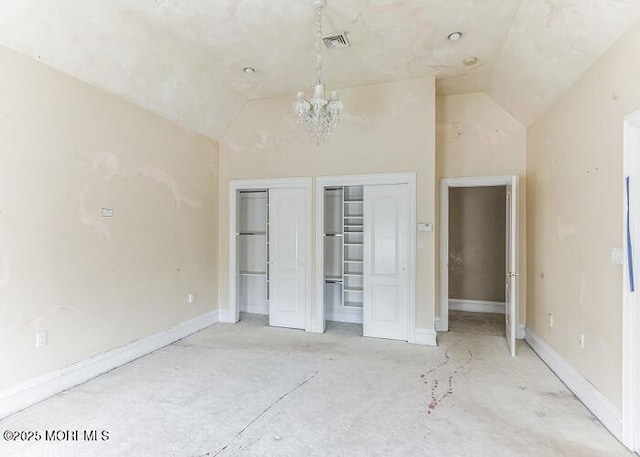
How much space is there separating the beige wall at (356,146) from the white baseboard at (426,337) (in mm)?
70

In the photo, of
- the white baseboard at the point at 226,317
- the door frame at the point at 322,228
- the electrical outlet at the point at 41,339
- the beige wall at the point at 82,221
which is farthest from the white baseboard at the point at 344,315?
the electrical outlet at the point at 41,339

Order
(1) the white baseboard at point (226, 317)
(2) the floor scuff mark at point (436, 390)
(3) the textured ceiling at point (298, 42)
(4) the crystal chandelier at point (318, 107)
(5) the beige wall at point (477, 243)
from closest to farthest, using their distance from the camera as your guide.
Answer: (3) the textured ceiling at point (298, 42), (2) the floor scuff mark at point (436, 390), (4) the crystal chandelier at point (318, 107), (1) the white baseboard at point (226, 317), (5) the beige wall at point (477, 243)

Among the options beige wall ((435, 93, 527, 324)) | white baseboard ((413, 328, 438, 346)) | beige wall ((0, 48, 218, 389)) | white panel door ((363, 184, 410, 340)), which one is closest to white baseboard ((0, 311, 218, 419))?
beige wall ((0, 48, 218, 389))

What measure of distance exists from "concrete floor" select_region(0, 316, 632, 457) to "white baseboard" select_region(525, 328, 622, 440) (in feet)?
0.24

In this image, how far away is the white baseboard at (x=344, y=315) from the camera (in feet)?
17.8

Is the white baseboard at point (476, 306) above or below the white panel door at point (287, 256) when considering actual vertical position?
below

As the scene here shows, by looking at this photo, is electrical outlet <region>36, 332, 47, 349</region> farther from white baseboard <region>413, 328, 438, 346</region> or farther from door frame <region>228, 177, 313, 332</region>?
white baseboard <region>413, 328, 438, 346</region>

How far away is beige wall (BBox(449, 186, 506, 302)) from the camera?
245 inches

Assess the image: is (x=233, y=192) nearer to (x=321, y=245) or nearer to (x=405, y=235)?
(x=321, y=245)

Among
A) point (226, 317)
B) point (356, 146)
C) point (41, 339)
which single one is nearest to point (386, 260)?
point (356, 146)

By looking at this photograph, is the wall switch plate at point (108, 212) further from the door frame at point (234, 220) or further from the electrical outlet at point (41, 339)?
the door frame at point (234, 220)

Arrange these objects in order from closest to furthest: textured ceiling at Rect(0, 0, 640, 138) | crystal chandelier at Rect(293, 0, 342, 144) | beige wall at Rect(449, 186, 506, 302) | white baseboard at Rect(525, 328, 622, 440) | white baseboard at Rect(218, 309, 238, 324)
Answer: white baseboard at Rect(525, 328, 622, 440)
textured ceiling at Rect(0, 0, 640, 138)
crystal chandelier at Rect(293, 0, 342, 144)
white baseboard at Rect(218, 309, 238, 324)
beige wall at Rect(449, 186, 506, 302)

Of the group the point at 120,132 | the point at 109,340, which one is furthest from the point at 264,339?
the point at 120,132

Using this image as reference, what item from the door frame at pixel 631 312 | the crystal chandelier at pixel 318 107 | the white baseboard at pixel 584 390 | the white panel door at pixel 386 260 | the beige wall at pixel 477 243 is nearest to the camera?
the door frame at pixel 631 312
